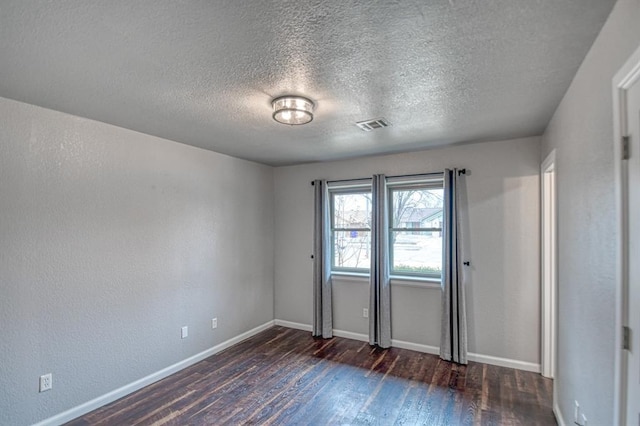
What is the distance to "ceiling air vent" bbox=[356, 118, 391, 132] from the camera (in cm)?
279

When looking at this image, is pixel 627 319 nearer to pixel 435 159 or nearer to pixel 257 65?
pixel 257 65

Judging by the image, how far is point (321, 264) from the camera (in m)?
4.52

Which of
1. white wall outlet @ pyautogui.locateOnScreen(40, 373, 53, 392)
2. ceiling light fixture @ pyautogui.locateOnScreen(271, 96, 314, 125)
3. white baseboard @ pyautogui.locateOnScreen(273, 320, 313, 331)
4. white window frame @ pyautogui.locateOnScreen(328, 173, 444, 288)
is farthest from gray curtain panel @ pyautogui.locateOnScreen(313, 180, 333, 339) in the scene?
white wall outlet @ pyautogui.locateOnScreen(40, 373, 53, 392)

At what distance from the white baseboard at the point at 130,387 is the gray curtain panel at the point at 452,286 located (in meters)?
2.67

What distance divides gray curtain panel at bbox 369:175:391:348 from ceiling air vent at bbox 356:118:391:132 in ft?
4.01

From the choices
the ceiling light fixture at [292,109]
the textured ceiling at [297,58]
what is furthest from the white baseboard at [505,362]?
the ceiling light fixture at [292,109]

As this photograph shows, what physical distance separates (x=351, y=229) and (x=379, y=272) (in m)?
0.82

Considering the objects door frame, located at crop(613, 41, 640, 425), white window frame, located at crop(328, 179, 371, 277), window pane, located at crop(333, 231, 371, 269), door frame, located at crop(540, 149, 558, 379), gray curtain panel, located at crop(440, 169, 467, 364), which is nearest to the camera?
door frame, located at crop(613, 41, 640, 425)

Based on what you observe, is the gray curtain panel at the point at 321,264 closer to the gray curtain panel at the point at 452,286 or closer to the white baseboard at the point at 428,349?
the white baseboard at the point at 428,349

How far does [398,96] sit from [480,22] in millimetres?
851

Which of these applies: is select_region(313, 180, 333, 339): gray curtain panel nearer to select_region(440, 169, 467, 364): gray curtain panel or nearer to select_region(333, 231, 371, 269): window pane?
select_region(333, 231, 371, 269): window pane

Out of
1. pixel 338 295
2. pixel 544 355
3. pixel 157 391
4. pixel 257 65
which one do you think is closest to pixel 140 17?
pixel 257 65

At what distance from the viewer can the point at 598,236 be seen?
1564 mm

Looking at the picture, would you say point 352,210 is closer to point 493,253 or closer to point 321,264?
point 321,264
